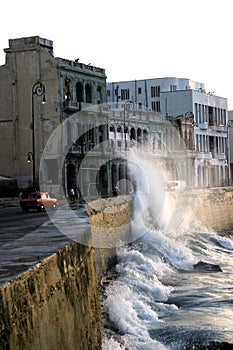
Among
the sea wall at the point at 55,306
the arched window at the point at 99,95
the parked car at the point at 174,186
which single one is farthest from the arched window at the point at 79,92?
the sea wall at the point at 55,306

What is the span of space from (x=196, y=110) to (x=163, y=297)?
5729cm

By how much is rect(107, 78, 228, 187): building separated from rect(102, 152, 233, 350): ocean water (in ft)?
135

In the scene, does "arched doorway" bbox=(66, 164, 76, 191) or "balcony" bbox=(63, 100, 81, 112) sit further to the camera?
"arched doorway" bbox=(66, 164, 76, 191)

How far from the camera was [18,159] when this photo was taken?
52.6 metres

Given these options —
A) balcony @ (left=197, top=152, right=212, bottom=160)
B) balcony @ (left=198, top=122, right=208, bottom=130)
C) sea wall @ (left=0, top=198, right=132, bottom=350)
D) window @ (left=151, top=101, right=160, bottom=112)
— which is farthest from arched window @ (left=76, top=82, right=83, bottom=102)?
sea wall @ (left=0, top=198, right=132, bottom=350)

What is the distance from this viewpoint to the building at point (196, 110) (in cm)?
7354

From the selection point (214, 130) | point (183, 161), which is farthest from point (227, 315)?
point (214, 130)

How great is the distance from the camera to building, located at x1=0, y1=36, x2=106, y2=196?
51656 millimetres

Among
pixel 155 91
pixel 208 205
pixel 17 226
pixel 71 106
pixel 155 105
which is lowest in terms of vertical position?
pixel 208 205

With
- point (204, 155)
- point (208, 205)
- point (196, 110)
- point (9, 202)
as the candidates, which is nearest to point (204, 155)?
point (204, 155)

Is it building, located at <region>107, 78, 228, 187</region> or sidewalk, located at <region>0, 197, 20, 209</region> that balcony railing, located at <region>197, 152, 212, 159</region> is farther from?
sidewalk, located at <region>0, 197, 20, 209</region>

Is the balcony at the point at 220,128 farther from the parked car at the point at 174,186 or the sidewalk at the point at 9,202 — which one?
the sidewalk at the point at 9,202

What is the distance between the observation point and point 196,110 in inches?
2933

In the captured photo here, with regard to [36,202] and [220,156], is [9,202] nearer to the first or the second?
[36,202]
